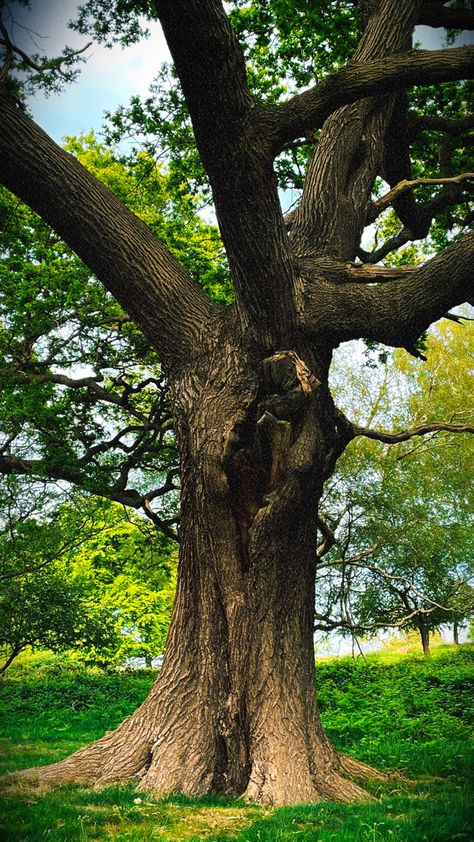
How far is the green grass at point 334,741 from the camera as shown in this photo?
3.95 metres

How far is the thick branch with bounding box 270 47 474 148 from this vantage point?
488 cm

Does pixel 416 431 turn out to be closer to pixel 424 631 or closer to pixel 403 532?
pixel 403 532

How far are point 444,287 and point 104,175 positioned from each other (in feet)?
42.8

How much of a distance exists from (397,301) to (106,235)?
286cm

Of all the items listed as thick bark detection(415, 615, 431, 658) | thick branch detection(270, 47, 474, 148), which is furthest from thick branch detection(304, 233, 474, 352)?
thick bark detection(415, 615, 431, 658)

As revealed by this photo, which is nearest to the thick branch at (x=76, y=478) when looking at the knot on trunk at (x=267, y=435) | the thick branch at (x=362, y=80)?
the knot on trunk at (x=267, y=435)

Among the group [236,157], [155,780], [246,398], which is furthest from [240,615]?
[236,157]

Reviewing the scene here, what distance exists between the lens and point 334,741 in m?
8.41

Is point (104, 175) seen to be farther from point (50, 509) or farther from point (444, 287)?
point (444, 287)

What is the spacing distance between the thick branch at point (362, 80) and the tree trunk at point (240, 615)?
1.99 meters

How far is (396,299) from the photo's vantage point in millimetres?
5715

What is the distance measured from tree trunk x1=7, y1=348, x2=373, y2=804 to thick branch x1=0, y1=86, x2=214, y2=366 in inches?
24.1

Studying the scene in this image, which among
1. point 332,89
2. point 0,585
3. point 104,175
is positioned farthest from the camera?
point 104,175

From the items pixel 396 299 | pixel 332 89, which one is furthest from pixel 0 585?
pixel 332 89
